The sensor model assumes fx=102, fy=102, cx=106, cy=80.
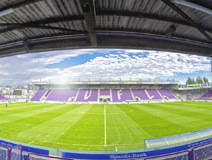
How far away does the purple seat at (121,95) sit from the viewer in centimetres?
3801

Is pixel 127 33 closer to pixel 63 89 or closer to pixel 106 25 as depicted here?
pixel 106 25

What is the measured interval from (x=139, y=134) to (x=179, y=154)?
208 inches

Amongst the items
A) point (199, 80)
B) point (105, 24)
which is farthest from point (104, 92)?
point (199, 80)

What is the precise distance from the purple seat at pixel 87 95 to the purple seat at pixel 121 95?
718 cm

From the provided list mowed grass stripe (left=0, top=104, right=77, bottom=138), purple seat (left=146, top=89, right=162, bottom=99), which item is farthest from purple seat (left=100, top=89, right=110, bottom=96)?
mowed grass stripe (left=0, top=104, right=77, bottom=138)

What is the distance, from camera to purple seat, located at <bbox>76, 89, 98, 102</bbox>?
37969 millimetres

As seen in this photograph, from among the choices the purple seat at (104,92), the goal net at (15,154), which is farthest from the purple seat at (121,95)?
the goal net at (15,154)

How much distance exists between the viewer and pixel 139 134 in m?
7.74

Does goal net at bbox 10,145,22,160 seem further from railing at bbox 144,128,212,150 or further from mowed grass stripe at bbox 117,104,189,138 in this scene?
mowed grass stripe at bbox 117,104,189,138

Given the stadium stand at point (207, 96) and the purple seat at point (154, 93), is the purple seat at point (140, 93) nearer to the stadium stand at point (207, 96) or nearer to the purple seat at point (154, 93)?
the purple seat at point (154, 93)

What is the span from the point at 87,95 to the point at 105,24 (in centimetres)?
3740

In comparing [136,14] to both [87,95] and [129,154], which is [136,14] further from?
[87,95]

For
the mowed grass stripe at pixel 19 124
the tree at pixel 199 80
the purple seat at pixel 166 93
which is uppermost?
the tree at pixel 199 80

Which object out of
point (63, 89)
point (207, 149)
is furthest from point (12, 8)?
point (63, 89)
